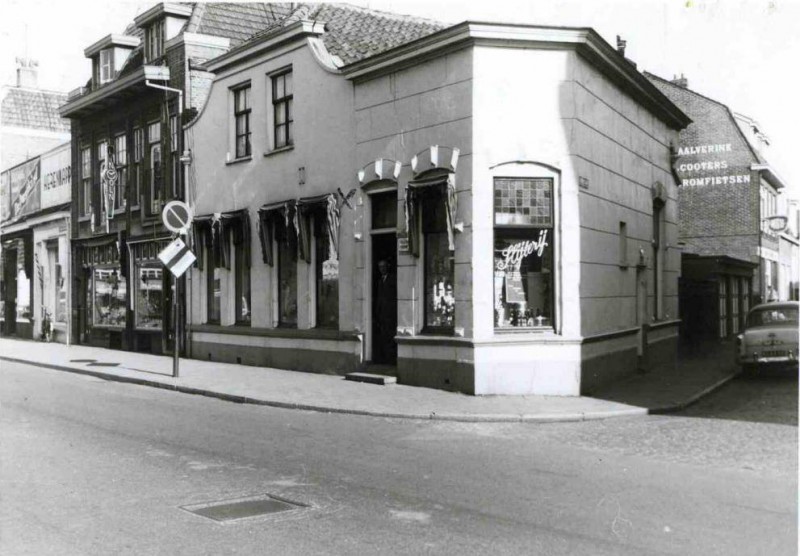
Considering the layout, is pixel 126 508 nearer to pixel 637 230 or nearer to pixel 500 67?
pixel 500 67

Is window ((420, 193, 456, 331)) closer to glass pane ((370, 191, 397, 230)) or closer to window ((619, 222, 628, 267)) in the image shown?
glass pane ((370, 191, 397, 230))

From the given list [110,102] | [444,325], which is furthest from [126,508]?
[110,102]

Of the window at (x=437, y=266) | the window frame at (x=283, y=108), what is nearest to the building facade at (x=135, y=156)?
the window frame at (x=283, y=108)

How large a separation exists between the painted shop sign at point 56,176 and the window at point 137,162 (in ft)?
18.5

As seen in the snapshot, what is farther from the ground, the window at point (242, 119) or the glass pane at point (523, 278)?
the window at point (242, 119)

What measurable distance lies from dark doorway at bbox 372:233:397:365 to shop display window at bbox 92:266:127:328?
12204mm

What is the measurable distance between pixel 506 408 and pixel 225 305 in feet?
32.0

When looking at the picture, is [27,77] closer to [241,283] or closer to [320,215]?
[241,283]

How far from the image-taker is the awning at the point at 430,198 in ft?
44.0

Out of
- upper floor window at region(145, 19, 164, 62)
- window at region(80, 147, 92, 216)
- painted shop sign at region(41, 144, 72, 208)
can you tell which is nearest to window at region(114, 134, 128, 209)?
window at region(80, 147, 92, 216)

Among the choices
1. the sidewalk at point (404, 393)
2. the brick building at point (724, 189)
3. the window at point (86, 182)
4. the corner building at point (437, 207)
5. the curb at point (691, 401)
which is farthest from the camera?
the brick building at point (724, 189)

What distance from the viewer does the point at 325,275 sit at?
16.5 m

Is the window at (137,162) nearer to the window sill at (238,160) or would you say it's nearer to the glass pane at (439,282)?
the window sill at (238,160)

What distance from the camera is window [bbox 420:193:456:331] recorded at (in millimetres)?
13812
